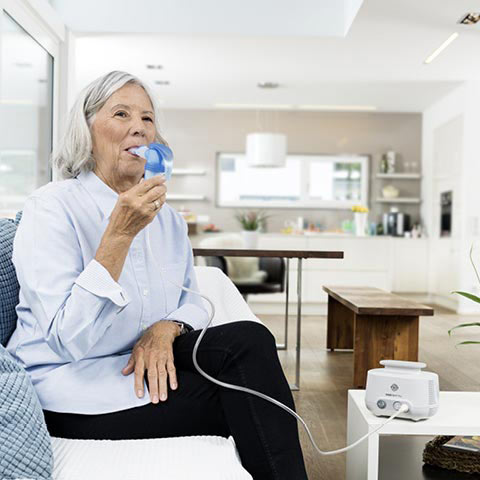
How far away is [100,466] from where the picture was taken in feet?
4.18

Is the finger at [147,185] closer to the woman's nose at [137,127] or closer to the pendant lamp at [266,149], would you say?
the woman's nose at [137,127]

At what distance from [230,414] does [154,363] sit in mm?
199

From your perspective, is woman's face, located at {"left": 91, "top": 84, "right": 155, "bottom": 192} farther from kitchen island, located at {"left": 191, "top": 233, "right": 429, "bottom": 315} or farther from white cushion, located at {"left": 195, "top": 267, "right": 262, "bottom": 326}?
kitchen island, located at {"left": 191, "top": 233, "right": 429, "bottom": 315}

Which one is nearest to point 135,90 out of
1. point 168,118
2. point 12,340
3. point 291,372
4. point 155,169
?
point 155,169

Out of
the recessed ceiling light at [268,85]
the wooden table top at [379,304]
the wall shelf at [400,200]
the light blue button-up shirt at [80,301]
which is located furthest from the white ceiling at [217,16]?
the light blue button-up shirt at [80,301]

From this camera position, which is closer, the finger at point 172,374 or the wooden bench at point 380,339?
the finger at point 172,374

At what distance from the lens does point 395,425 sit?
167 cm

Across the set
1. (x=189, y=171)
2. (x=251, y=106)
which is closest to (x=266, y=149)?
(x=251, y=106)

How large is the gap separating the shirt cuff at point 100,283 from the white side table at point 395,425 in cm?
71

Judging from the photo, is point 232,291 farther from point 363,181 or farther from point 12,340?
point 363,181

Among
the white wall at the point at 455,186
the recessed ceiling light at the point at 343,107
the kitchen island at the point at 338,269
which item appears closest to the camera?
the white wall at the point at 455,186

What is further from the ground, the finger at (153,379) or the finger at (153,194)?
the finger at (153,194)

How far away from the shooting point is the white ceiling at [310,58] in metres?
5.27

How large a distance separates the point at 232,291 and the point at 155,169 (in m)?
0.92
